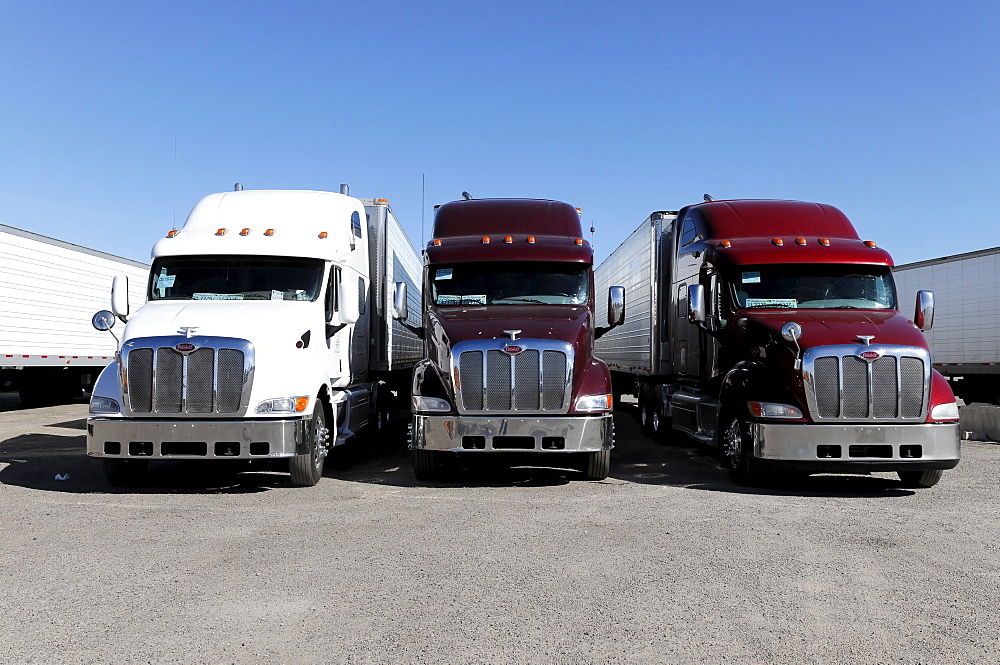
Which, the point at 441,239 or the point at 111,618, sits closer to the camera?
the point at 111,618

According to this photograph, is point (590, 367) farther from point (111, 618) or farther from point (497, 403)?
point (111, 618)

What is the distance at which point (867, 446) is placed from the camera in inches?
370

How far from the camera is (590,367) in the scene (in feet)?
33.2

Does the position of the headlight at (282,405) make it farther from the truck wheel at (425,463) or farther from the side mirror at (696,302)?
the side mirror at (696,302)

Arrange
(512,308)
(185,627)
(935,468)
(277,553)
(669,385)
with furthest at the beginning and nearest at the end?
1. (669,385)
2. (512,308)
3. (935,468)
4. (277,553)
5. (185,627)

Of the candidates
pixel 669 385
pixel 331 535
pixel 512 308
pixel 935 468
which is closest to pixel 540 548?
pixel 331 535

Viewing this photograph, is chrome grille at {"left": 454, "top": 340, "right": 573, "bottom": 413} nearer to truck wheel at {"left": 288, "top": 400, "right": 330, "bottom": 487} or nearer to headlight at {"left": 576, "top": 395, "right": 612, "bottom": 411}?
headlight at {"left": 576, "top": 395, "right": 612, "bottom": 411}

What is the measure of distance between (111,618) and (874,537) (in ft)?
19.0

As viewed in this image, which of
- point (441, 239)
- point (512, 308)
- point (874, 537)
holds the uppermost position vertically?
point (441, 239)

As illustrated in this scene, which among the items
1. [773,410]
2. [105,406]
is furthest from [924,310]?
[105,406]

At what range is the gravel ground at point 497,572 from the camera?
4.66 m

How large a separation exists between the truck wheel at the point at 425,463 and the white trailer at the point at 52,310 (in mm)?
13085

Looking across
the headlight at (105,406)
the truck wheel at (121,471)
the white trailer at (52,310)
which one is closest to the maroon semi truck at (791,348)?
the headlight at (105,406)

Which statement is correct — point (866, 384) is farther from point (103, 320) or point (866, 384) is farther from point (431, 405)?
point (103, 320)
